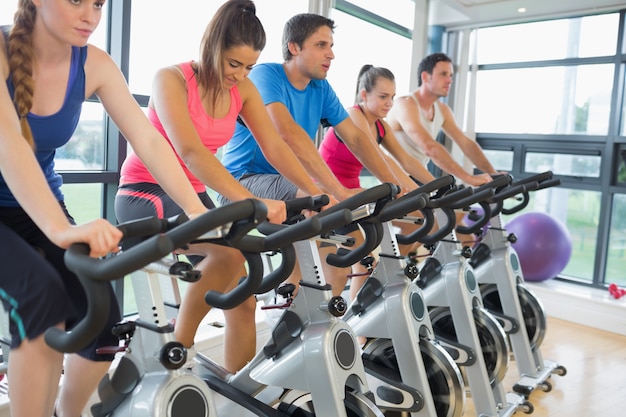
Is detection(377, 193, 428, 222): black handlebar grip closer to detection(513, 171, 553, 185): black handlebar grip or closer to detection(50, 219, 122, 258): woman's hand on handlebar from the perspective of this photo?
detection(50, 219, 122, 258): woman's hand on handlebar

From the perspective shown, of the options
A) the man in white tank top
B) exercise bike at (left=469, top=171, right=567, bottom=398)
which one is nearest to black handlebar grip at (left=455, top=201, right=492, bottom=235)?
exercise bike at (left=469, top=171, right=567, bottom=398)

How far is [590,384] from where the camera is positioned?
3303 mm

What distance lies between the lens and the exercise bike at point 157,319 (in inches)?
42.6

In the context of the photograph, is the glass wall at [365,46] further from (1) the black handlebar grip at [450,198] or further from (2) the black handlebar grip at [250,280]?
(2) the black handlebar grip at [250,280]

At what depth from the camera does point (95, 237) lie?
1098 millimetres

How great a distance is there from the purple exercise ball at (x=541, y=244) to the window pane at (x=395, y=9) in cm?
193

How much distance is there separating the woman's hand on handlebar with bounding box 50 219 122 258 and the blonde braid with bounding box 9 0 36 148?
0.36m

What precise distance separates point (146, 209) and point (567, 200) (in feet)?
14.1

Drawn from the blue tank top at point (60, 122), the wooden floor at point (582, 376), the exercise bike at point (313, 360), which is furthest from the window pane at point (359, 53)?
the blue tank top at point (60, 122)

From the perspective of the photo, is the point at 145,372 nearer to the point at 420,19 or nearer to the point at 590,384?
the point at 590,384

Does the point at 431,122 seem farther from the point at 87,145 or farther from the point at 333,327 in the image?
the point at 333,327

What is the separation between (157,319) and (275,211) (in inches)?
16.6

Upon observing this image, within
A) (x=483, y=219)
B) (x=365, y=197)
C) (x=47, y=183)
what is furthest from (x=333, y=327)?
(x=483, y=219)

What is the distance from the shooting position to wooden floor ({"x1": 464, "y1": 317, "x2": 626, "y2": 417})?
296cm
